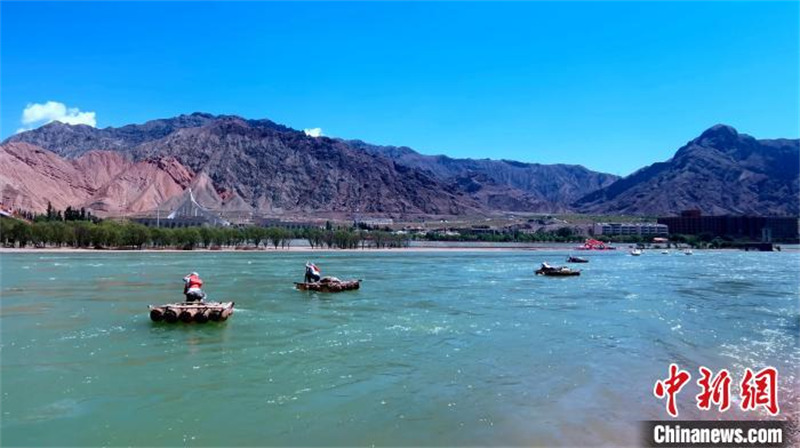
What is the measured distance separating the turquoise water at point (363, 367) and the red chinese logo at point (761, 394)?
872 mm

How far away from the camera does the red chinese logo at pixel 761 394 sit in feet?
62.2

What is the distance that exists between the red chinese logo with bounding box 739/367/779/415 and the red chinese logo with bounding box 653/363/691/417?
6.19 ft

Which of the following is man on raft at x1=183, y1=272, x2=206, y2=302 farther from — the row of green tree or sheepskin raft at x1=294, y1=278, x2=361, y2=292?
the row of green tree

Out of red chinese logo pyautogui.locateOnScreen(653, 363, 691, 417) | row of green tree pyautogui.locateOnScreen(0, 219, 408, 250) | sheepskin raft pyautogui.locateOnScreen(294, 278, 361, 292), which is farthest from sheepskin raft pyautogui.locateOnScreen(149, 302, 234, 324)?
row of green tree pyautogui.locateOnScreen(0, 219, 408, 250)

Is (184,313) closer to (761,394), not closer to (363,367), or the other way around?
(363,367)

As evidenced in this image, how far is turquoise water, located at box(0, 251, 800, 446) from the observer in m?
17.2

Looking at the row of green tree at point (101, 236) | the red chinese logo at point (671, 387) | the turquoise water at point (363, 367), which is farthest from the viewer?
the row of green tree at point (101, 236)

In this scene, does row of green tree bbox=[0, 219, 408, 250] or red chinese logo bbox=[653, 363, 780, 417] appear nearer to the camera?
red chinese logo bbox=[653, 363, 780, 417]

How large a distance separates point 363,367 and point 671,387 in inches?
431

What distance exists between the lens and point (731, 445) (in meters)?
16.1

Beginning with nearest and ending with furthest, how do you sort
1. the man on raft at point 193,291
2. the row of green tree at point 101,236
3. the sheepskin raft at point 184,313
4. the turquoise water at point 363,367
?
1. the turquoise water at point 363,367
2. the sheepskin raft at point 184,313
3. the man on raft at point 193,291
4. the row of green tree at point 101,236

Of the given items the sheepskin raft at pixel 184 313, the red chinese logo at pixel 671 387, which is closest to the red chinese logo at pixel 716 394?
the red chinese logo at pixel 671 387

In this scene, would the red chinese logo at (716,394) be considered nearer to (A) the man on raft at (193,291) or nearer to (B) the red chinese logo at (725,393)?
(B) the red chinese logo at (725,393)

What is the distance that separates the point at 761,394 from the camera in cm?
1991
